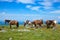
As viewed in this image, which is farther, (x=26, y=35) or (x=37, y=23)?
(x=37, y=23)

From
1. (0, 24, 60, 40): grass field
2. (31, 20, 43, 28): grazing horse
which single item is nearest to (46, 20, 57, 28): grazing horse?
(31, 20, 43, 28): grazing horse

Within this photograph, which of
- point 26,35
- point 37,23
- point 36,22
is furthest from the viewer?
point 37,23

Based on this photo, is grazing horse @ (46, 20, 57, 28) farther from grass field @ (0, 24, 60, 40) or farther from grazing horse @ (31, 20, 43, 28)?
grass field @ (0, 24, 60, 40)

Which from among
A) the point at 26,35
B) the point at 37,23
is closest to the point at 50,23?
the point at 37,23

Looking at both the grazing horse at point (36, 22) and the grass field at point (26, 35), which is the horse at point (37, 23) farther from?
the grass field at point (26, 35)

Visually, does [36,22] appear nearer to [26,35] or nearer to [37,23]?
[37,23]

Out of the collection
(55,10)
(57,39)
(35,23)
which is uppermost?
(55,10)

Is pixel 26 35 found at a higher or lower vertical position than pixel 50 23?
lower

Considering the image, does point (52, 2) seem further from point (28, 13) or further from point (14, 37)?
point (14, 37)

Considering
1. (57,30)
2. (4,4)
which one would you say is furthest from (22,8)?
(57,30)

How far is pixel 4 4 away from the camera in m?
4.51

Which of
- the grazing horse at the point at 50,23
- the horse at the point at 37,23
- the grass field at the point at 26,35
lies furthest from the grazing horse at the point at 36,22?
the grass field at the point at 26,35

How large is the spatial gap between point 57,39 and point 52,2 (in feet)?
3.84

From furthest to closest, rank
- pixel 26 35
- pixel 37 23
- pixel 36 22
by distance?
pixel 37 23 → pixel 36 22 → pixel 26 35
